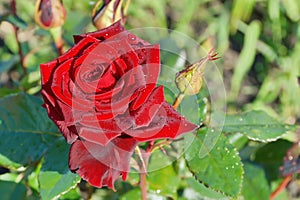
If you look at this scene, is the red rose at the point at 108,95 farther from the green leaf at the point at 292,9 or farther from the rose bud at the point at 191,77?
the green leaf at the point at 292,9

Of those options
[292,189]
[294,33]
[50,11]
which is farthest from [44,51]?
[294,33]

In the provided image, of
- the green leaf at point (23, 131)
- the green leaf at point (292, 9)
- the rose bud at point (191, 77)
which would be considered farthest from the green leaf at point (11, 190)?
the green leaf at point (292, 9)

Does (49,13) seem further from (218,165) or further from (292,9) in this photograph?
(292,9)

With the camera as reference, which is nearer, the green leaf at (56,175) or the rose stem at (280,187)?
the green leaf at (56,175)

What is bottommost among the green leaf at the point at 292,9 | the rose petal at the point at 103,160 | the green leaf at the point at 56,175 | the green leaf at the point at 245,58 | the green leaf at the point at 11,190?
the green leaf at the point at 245,58

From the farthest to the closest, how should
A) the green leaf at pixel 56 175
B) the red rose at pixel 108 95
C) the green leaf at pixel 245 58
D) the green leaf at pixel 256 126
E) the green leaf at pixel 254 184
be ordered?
the green leaf at pixel 245 58
the green leaf at pixel 254 184
the green leaf at pixel 256 126
the green leaf at pixel 56 175
the red rose at pixel 108 95

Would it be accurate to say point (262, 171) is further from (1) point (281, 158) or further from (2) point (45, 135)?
(2) point (45, 135)

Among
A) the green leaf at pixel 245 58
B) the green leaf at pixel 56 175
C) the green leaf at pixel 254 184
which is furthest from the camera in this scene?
the green leaf at pixel 245 58
